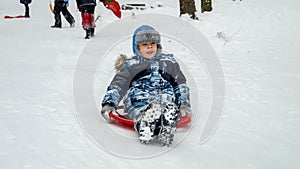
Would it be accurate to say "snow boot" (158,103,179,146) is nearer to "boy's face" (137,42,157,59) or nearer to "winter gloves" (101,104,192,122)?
"winter gloves" (101,104,192,122)

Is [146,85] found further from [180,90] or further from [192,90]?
[192,90]

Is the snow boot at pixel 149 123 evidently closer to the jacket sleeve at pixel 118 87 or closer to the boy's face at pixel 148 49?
the jacket sleeve at pixel 118 87

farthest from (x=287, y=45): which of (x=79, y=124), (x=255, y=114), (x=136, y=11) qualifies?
(x=79, y=124)

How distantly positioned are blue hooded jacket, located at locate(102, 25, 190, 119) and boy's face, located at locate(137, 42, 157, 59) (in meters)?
0.04

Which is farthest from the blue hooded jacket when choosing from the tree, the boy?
the tree

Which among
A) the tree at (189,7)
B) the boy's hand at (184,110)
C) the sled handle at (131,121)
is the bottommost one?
the sled handle at (131,121)

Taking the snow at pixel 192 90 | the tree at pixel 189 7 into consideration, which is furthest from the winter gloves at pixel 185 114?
the tree at pixel 189 7

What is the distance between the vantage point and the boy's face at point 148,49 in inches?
145

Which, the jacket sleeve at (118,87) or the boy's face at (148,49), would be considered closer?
the jacket sleeve at (118,87)

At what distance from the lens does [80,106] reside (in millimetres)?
3930

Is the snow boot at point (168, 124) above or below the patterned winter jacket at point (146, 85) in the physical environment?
below

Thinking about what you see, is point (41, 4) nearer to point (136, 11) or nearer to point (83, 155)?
point (136, 11)

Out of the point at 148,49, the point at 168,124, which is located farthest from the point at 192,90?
the point at 168,124

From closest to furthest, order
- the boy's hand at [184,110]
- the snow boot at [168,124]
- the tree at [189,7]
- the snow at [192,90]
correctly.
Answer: the snow at [192,90] < the snow boot at [168,124] < the boy's hand at [184,110] < the tree at [189,7]
